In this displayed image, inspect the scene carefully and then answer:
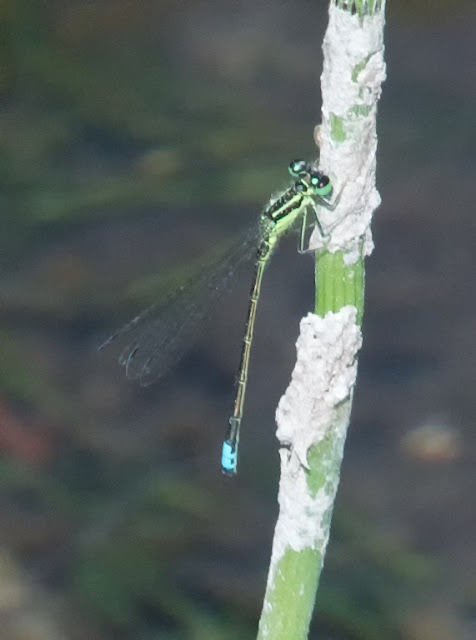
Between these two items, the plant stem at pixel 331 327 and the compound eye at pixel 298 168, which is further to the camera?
the compound eye at pixel 298 168

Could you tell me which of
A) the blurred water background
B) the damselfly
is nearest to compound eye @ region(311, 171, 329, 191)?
the damselfly

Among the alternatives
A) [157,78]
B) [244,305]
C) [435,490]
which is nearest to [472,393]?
[435,490]

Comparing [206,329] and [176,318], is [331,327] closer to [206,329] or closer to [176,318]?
[176,318]

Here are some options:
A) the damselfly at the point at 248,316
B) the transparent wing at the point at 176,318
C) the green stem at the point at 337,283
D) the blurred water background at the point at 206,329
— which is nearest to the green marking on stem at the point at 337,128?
the green stem at the point at 337,283

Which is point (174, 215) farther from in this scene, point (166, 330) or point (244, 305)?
point (166, 330)

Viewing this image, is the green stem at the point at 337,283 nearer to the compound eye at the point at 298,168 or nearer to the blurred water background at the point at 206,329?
the compound eye at the point at 298,168
